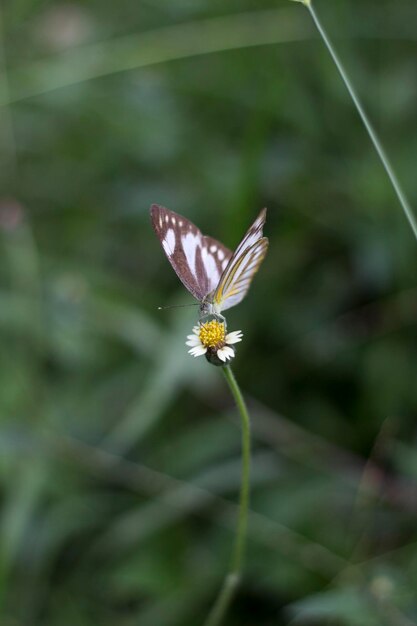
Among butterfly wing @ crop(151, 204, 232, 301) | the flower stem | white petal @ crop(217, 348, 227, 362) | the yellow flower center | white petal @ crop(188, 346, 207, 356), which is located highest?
butterfly wing @ crop(151, 204, 232, 301)

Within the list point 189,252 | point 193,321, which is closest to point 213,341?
point 189,252

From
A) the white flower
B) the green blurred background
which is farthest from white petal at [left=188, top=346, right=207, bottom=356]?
the green blurred background

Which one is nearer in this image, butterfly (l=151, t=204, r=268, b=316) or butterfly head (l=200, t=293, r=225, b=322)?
butterfly (l=151, t=204, r=268, b=316)

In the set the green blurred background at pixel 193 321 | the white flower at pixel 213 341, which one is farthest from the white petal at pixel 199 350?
the green blurred background at pixel 193 321

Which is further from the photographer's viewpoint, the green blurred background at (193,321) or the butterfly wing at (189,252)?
the green blurred background at (193,321)

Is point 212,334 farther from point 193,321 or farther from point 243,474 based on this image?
point 193,321

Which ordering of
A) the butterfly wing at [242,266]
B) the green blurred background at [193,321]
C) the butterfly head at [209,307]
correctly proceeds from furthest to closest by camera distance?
the green blurred background at [193,321] → the butterfly head at [209,307] → the butterfly wing at [242,266]

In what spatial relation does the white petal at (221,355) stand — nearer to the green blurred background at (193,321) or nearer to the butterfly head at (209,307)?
the butterfly head at (209,307)

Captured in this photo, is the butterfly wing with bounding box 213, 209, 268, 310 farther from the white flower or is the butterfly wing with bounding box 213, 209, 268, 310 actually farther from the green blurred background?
the green blurred background
